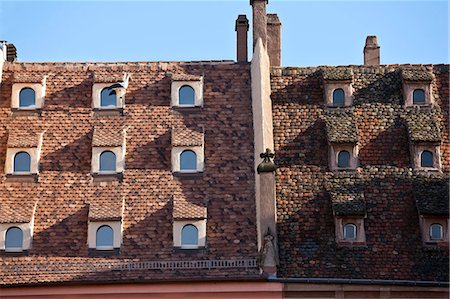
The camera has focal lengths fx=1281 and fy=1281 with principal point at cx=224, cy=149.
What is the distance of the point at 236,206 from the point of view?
39.8m

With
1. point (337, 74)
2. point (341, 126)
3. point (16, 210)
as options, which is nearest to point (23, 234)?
point (16, 210)

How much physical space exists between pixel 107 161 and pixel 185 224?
3.69 metres

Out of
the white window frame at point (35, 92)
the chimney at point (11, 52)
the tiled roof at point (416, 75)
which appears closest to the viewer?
the white window frame at point (35, 92)

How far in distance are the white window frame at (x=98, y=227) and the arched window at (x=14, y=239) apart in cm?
211

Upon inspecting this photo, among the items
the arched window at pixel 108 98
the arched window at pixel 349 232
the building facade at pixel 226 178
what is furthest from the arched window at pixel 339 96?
the arched window at pixel 108 98

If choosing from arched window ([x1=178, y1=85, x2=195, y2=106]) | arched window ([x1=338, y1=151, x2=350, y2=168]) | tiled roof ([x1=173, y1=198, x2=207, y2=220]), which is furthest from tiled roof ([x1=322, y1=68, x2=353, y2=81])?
tiled roof ([x1=173, y1=198, x2=207, y2=220])

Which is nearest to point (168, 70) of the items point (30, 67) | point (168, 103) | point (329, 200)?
point (168, 103)

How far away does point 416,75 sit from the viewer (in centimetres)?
4278

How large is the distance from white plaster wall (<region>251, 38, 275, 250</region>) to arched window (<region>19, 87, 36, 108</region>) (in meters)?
7.35

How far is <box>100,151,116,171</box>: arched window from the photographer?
4084 cm

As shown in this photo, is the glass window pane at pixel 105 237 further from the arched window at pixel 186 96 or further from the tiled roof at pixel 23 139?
the arched window at pixel 186 96

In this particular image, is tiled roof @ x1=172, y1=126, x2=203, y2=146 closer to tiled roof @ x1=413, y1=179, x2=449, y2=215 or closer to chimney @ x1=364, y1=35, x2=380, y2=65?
tiled roof @ x1=413, y1=179, x2=449, y2=215

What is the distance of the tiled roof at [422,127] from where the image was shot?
134ft

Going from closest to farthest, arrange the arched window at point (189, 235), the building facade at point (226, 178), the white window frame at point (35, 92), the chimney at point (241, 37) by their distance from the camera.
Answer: the building facade at point (226, 178), the arched window at point (189, 235), the white window frame at point (35, 92), the chimney at point (241, 37)
